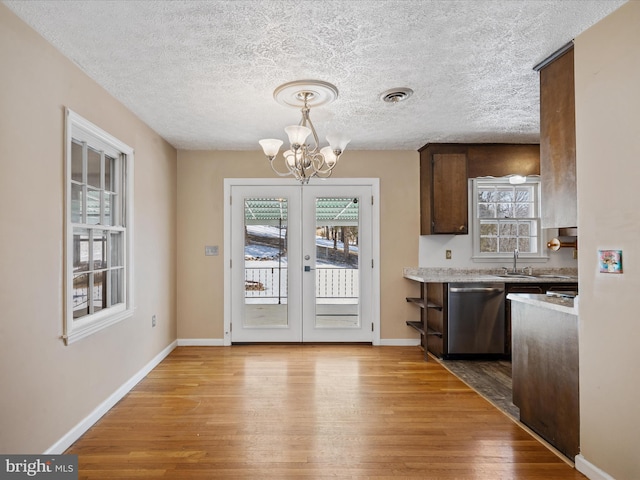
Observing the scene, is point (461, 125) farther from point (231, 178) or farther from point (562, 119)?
point (231, 178)

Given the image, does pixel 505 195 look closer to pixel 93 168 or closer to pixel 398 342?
pixel 398 342

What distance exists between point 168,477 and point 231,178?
335 cm

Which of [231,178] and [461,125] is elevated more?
[461,125]

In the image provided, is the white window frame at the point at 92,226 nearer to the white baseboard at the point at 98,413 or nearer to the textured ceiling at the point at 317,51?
the textured ceiling at the point at 317,51

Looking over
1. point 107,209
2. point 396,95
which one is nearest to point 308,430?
point 107,209

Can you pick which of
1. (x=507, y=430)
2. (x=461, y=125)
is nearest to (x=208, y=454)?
(x=507, y=430)

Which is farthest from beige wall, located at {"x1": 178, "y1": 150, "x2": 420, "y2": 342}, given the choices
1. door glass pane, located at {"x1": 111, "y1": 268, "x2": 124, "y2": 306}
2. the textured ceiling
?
door glass pane, located at {"x1": 111, "y1": 268, "x2": 124, "y2": 306}

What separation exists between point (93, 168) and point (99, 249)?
615 mm

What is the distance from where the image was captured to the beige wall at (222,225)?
15.3 feet

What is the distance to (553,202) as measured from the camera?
7.86ft

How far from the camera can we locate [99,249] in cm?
292

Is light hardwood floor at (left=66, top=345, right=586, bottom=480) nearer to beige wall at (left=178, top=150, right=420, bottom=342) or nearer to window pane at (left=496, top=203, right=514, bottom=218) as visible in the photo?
beige wall at (left=178, top=150, right=420, bottom=342)

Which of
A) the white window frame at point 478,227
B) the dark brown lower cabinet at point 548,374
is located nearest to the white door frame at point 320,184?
the white window frame at point 478,227

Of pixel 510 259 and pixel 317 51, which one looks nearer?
pixel 317 51
